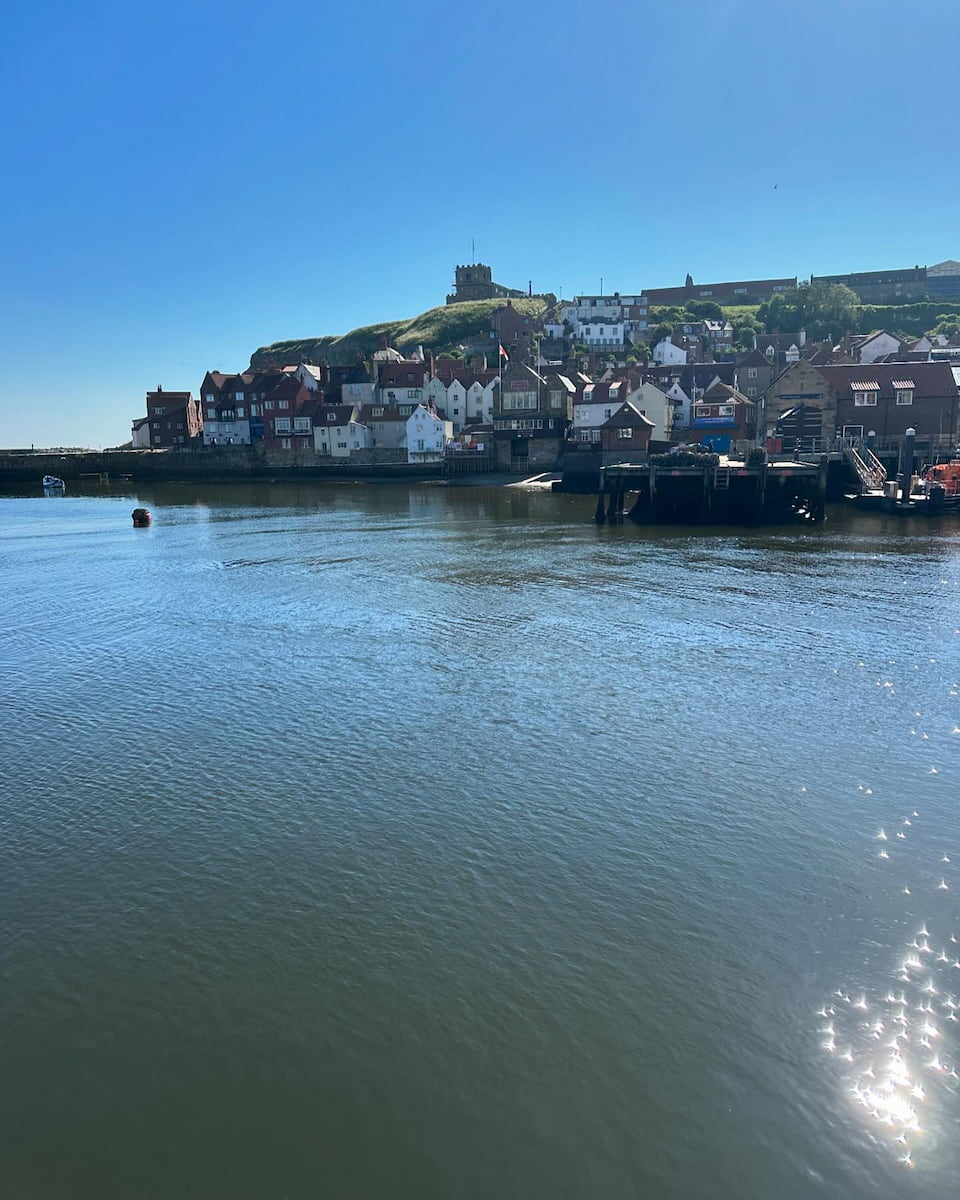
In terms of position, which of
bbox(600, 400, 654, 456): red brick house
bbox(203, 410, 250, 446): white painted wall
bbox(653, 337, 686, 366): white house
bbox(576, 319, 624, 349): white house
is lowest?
bbox(600, 400, 654, 456): red brick house

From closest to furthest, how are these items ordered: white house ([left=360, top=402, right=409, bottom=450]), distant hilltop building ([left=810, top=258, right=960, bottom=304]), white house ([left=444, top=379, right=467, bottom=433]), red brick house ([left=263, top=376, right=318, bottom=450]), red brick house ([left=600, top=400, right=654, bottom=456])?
1. red brick house ([left=600, top=400, right=654, bottom=456])
2. white house ([left=360, top=402, right=409, bottom=450])
3. white house ([left=444, top=379, right=467, bottom=433])
4. red brick house ([left=263, top=376, right=318, bottom=450])
5. distant hilltop building ([left=810, top=258, right=960, bottom=304])

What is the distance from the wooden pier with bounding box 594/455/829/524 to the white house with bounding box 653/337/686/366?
79126 millimetres

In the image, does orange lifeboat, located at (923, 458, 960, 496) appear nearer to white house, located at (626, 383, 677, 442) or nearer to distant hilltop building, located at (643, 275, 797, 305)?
white house, located at (626, 383, 677, 442)

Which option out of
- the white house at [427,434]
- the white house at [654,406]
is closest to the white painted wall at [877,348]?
the white house at [654,406]

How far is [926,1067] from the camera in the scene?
27.1ft

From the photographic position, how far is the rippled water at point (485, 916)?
756 cm

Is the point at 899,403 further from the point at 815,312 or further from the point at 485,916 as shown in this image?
the point at 815,312

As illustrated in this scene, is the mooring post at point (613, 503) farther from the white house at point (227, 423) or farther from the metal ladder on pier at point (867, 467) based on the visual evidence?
the white house at point (227, 423)

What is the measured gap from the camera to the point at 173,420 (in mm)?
128125

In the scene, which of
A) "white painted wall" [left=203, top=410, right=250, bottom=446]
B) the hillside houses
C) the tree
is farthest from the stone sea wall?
the tree

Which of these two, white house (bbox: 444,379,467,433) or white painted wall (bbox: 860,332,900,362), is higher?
white painted wall (bbox: 860,332,900,362)

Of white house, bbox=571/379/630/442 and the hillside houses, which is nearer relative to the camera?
the hillside houses

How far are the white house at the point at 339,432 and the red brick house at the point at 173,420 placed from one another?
28.6 m

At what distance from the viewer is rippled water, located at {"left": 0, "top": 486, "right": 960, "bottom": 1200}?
7.56 metres
